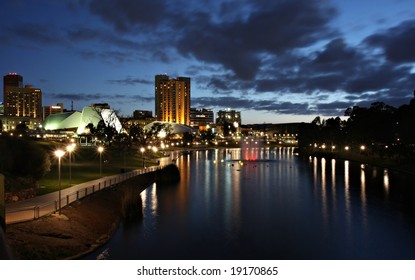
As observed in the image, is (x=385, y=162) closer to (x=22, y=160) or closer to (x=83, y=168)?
(x=83, y=168)

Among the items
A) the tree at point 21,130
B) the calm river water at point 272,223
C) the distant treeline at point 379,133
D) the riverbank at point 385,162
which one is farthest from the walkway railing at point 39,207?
the tree at point 21,130

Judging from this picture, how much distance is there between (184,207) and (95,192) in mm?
9298

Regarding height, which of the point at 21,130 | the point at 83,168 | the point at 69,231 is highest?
the point at 21,130

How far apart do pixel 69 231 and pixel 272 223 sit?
15744 mm

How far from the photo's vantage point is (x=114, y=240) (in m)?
23.5

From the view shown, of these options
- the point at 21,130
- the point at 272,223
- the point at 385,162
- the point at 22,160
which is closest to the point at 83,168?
the point at 22,160

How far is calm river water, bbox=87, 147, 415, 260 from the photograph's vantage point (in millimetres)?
23328

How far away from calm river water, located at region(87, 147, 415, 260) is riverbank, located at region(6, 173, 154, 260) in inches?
37.2

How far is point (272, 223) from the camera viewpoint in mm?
30484

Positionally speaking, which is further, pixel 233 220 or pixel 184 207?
pixel 184 207
